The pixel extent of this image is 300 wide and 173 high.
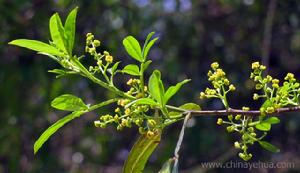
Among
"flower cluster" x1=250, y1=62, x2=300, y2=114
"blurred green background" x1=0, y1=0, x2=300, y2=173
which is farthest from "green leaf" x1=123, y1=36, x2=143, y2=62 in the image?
"blurred green background" x1=0, y1=0, x2=300, y2=173

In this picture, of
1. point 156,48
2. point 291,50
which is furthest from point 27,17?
point 291,50

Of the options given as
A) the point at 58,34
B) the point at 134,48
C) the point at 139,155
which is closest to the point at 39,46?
the point at 58,34

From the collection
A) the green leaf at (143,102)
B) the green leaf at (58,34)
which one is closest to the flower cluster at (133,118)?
the green leaf at (143,102)

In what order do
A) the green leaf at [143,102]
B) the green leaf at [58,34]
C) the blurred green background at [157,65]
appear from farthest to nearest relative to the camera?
the blurred green background at [157,65] → the green leaf at [58,34] → the green leaf at [143,102]

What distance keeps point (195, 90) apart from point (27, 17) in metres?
0.89

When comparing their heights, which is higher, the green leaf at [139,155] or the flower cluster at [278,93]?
the flower cluster at [278,93]

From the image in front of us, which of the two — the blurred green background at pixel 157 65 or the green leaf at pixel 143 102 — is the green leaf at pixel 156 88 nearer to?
the green leaf at pixel 143 102

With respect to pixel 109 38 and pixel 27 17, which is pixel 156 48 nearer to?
pixel 109 38

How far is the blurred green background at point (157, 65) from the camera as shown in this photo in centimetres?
292

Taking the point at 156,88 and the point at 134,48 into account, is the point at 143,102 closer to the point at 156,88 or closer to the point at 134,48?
the point at 156,88

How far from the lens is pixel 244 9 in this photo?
3.21m

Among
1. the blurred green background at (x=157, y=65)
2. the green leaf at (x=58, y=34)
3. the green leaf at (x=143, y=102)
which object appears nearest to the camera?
the green leaf at (x=143, y=102)

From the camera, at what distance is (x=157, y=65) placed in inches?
131

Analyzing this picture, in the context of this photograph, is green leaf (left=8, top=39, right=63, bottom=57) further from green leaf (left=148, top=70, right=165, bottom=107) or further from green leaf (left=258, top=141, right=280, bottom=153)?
green leaf (left=258, top=141, right=280, bottom=153)
